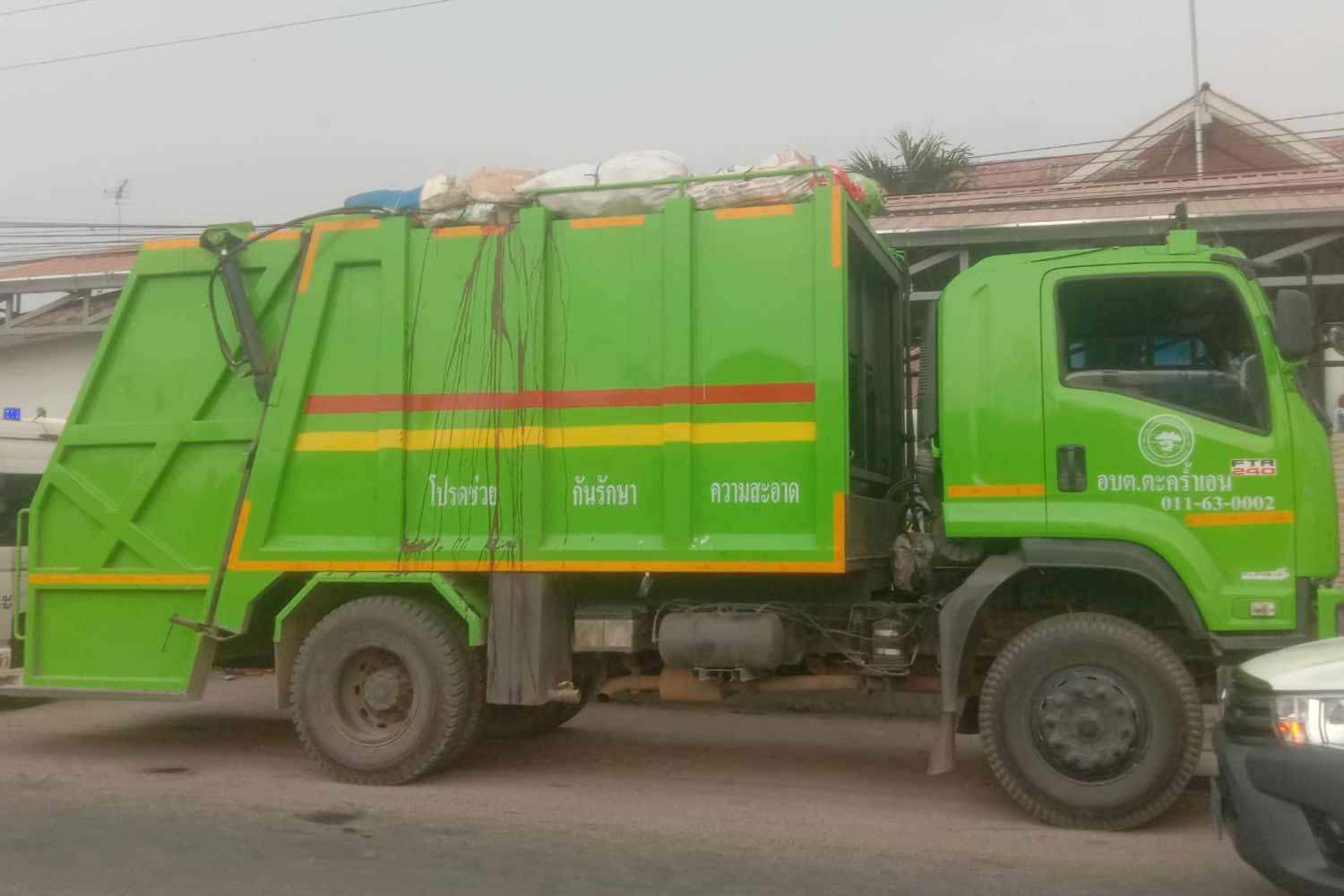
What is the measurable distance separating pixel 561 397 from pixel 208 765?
322 centimetres

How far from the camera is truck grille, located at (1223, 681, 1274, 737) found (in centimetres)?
417

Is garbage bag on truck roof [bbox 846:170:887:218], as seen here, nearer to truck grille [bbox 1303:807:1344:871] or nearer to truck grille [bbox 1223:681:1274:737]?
truck grille [bbox 1223:681:1274:737]

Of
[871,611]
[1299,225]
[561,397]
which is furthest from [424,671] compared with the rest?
[1299,225]

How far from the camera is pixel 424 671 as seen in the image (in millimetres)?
6562

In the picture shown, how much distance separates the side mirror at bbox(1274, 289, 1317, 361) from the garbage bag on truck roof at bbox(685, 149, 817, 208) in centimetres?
230

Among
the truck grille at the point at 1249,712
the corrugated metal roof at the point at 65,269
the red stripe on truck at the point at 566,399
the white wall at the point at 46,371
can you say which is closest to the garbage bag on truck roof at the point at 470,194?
the red stripe on truck at the point at 566,399

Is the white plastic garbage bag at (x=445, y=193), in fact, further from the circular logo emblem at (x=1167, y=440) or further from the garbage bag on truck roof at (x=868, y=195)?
the circular logo emblem at (x=1167, y=440)

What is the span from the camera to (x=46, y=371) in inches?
671

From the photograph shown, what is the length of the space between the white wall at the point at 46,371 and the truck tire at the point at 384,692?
11.9m

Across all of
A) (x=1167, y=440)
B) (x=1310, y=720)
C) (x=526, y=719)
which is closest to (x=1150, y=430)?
(x=1167, y=440)

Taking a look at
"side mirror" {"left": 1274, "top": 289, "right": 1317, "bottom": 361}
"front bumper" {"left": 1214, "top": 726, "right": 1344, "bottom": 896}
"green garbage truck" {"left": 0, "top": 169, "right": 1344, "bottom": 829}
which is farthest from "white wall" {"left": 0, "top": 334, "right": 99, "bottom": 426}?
"front bumper" {"left": 1214, "top": 726, "right": 1344, "bottom": 896}

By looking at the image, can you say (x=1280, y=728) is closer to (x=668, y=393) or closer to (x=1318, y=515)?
(x=1318, y=515)

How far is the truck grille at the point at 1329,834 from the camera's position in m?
3.90

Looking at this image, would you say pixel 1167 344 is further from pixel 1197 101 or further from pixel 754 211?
pixel 1197 101
